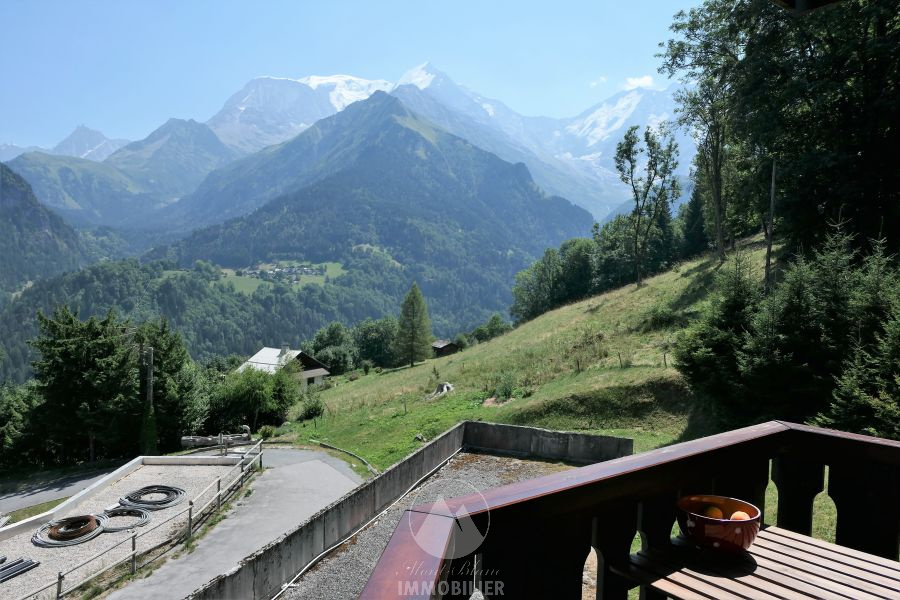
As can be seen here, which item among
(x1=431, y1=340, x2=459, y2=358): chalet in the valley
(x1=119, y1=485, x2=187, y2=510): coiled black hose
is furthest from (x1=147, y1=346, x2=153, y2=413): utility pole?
(x1=431, y1=340, x2=459, y2=358): chalet in the valley

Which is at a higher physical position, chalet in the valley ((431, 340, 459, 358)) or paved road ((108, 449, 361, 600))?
paved road ((108, 449, 361, 600))

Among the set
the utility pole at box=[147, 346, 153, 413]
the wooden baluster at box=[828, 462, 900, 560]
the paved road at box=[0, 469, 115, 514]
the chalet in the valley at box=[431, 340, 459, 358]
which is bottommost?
the chalet in the valley at box=[431, 340, 459, 358]

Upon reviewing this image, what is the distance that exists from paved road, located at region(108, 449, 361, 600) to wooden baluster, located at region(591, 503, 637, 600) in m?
10.4

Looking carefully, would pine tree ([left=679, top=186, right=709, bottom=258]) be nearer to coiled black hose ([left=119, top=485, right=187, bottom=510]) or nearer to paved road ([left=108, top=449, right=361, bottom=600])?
paved road ([left=108, top=449, right=361, bottom=600])

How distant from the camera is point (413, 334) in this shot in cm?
6638

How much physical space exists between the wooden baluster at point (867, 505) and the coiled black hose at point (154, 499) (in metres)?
24.1

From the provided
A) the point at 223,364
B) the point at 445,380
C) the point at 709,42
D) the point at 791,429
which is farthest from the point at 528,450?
the point at 223,364

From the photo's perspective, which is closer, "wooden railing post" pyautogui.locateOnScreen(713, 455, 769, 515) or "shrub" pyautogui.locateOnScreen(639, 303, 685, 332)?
"wooden railing post" pyautogui.locateOnScreen(713, 455, 769, 515)

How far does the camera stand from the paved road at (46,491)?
1004 inches

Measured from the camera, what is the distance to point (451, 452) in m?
15.5

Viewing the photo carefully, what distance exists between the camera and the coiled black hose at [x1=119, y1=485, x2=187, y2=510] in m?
21.8

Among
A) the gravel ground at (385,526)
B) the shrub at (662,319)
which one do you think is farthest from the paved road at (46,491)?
the shrub at (662,319)

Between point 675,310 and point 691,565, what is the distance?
91.2 ft

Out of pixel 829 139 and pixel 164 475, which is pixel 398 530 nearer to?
pixel 829 139
